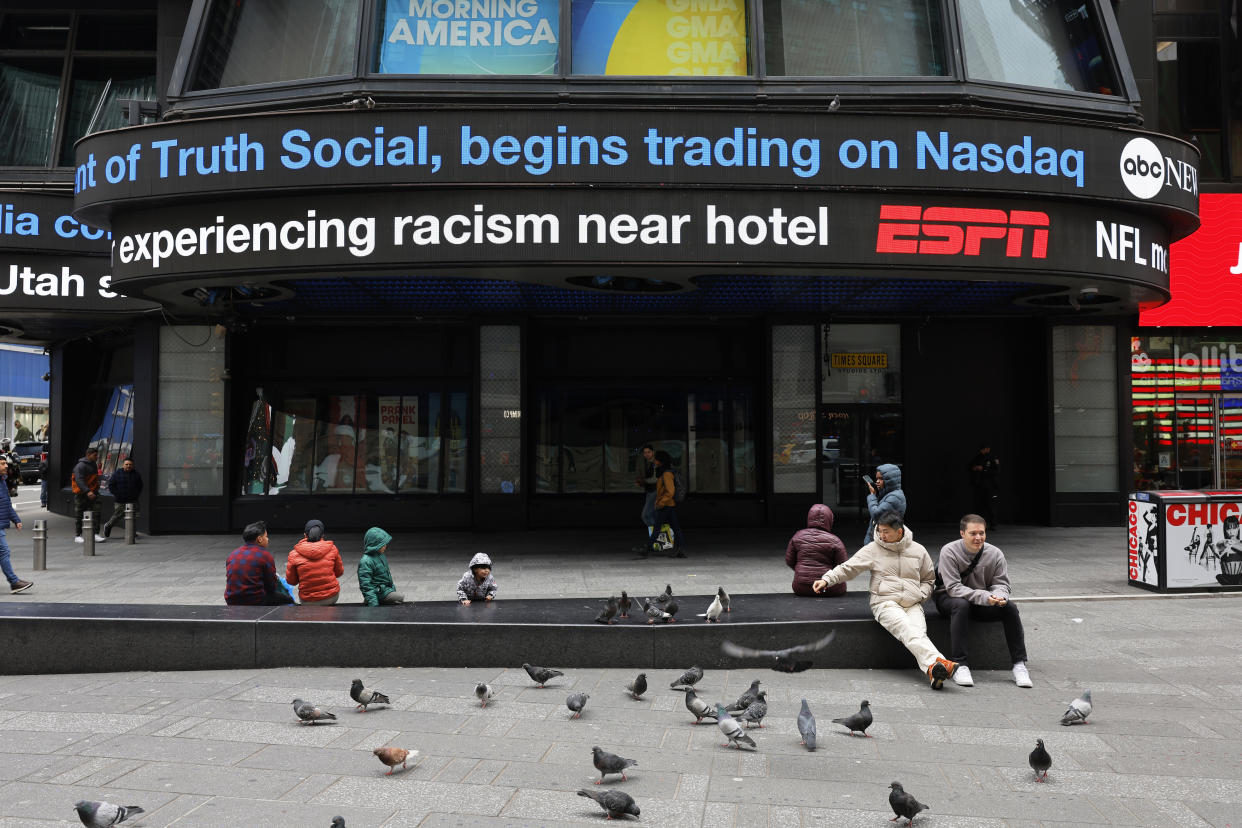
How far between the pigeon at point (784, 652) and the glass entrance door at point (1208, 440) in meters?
14.8

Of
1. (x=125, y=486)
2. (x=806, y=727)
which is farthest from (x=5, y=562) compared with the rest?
(x=806, y=727)

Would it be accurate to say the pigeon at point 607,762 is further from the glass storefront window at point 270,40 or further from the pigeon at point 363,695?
the glass storefront window at point 270,40

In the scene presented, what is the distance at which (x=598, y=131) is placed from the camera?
503 inches

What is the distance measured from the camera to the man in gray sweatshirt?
26.1 ft

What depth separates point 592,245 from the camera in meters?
12.7

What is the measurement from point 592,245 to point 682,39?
4.02 meters

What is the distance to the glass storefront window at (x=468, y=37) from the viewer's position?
1430 centimetres

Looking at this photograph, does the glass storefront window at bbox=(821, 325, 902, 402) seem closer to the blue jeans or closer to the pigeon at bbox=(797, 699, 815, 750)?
the pigeon at bbox=(797, 699, 815, 750)

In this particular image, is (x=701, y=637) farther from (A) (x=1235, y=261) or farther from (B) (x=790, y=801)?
(A) (x=1235, y=261)

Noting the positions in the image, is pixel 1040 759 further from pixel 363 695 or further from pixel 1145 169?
pixel 1145 169

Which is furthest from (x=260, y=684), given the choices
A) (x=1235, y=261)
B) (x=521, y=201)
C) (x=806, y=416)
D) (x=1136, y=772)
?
(x=1235, y=261)

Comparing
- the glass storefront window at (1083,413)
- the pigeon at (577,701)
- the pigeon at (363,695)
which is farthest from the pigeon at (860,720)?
the glass storefront window at (1083,413)

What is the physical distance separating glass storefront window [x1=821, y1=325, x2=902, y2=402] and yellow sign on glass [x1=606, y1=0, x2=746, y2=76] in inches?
252

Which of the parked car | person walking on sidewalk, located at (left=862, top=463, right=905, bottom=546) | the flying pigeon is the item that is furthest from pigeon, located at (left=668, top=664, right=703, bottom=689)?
the parked car
